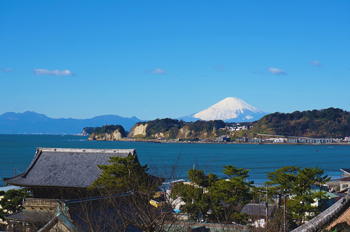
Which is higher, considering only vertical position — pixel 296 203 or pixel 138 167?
pixel 138 167

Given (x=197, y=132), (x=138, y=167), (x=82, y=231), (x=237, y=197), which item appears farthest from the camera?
(x=197, y=132)

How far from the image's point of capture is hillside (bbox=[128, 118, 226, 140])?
182 m

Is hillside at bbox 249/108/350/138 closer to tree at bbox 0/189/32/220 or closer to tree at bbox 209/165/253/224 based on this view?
tree at bbox 209/165/253/224

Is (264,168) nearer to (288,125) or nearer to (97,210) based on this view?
(97,210)

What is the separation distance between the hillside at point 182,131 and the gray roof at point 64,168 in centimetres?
15790

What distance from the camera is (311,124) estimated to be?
16862 cm

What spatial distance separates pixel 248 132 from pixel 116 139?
7102cm

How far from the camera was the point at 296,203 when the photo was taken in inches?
709

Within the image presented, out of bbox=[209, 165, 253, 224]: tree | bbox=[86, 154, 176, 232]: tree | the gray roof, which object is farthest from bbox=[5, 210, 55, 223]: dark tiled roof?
bbox=[209, 165, 253, 224]: tree

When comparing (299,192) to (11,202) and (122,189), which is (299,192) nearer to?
(122,189)

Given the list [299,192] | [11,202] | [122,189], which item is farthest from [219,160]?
[122,189]

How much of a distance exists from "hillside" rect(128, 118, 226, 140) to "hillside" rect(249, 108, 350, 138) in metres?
19.5

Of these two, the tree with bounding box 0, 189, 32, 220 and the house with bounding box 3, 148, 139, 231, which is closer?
the house with bounding box 3, 148, 139, 231

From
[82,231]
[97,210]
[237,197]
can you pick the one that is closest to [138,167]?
[237,197]
